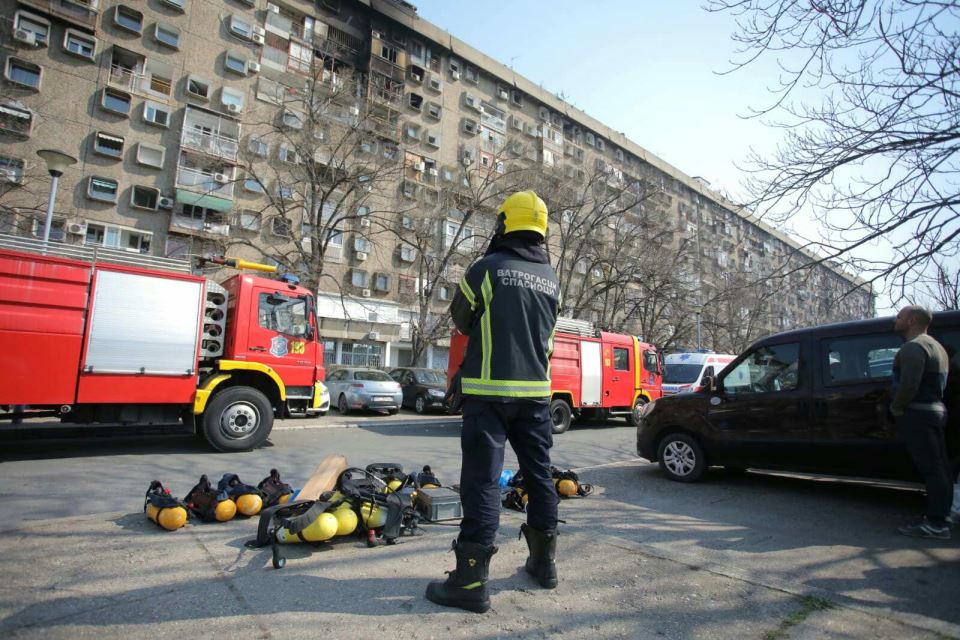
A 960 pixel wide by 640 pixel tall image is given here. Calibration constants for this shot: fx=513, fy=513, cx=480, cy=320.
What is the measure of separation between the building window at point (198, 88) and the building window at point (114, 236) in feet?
26.9

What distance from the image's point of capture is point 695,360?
18.3 meters

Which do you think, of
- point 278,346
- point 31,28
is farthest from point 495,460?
point 31,28

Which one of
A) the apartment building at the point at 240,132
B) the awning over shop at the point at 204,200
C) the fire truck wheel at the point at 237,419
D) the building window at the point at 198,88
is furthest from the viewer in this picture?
the building window at the point at 198,88

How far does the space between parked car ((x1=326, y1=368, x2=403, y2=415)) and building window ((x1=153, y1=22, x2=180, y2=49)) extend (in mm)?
23210

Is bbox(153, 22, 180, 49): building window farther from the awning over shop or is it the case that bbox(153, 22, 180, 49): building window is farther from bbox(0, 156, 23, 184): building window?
bbox(0, 156, 23, 184): building window

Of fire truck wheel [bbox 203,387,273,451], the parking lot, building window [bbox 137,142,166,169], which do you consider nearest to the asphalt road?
the parking lot

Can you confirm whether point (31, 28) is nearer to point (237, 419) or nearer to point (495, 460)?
point (237, 419)

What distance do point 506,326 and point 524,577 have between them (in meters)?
1.49

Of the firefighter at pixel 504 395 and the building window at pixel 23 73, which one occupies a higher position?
the building window at pixel 23 73

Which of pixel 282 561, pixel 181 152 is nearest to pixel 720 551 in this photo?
pixel 282 561

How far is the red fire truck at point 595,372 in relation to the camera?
1239 centimetres

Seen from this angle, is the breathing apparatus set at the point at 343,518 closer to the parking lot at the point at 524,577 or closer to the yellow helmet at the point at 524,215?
the parking lot at the point at 524,577

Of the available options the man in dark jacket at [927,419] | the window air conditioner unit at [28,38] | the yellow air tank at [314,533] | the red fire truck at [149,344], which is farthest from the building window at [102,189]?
the man in dark jacket at [927,419]

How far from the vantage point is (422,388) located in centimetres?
1723
